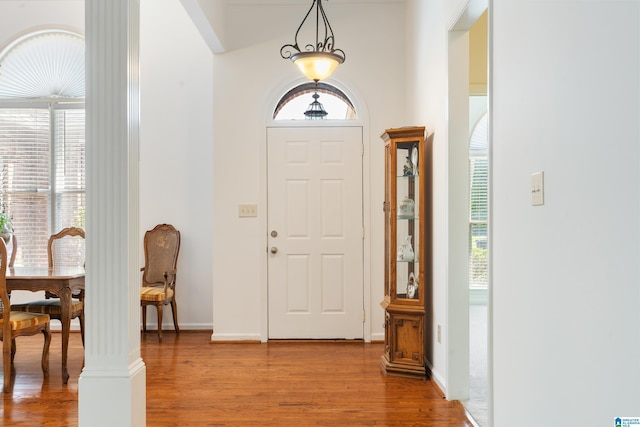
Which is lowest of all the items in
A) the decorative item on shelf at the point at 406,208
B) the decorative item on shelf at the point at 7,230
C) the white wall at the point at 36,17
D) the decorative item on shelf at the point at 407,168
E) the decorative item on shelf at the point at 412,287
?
the decorative item on shelf at the point at 412,287

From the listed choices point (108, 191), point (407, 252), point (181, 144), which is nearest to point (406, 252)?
point (407, 252)

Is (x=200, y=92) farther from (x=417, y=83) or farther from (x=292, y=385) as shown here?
(x=292, y=385)

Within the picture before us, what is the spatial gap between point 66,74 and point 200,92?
5.27 ft

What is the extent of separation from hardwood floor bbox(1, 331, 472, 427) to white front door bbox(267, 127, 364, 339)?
1.09 ft

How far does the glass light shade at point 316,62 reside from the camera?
3812 mm

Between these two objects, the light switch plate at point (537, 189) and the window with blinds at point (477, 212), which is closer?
the light switch plate at point (537, 189)

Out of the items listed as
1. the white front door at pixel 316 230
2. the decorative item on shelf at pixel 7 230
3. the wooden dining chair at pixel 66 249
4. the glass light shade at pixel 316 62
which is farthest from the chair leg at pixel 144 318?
the glass light shade at pixel 316 62

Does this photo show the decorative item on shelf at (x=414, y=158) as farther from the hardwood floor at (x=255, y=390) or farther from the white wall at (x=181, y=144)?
the white wall at (x=181, y=144)

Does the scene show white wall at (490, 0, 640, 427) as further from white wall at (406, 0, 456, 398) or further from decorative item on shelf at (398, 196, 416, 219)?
decorative item on shelf at (398, 196, 416, 219)

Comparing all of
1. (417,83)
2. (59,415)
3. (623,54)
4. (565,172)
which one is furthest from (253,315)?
(623,54)

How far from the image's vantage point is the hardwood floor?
328 centimetres

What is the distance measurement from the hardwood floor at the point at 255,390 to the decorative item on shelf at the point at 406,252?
0.93 meters

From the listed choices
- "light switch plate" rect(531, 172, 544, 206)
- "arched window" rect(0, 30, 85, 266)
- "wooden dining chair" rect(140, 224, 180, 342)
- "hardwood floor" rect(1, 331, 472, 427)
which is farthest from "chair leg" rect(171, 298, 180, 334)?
"light switch plate" rect(531, 172, 544, 206)

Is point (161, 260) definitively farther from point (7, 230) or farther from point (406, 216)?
point (406, 216)
